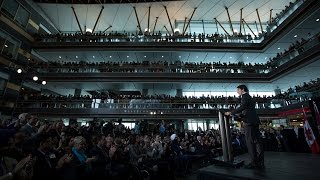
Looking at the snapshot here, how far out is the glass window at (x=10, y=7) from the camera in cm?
1725

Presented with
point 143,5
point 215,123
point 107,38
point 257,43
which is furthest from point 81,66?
point 257,43

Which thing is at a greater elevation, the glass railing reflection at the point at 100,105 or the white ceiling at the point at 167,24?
the white ceiling at the point at 167,24

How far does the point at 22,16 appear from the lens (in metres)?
19.7

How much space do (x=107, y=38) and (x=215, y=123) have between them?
13.6 metres

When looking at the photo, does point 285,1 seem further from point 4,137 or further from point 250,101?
point 4,137

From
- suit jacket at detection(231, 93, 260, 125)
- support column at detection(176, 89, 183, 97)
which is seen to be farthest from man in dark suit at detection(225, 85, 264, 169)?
support column at detection(176, 89, 183, 97)

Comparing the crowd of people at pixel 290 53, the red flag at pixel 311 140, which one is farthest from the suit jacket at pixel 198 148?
the crowd of people at pixel 290 53

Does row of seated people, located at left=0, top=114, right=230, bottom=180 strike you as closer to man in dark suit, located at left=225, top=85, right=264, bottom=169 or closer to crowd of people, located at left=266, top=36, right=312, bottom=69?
man in dark suit, located at left=225, top=85, right=264, bottom=169

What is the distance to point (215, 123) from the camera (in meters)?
21.6

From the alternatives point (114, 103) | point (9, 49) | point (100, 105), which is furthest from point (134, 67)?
point (9, 49)

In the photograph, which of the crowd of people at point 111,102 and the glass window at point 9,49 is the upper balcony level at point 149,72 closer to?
the glass window at point 9,49

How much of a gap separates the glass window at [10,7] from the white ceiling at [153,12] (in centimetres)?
395

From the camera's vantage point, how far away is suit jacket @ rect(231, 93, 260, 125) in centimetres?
434

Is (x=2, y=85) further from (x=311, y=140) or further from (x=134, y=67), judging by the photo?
(x=311, y=140)
